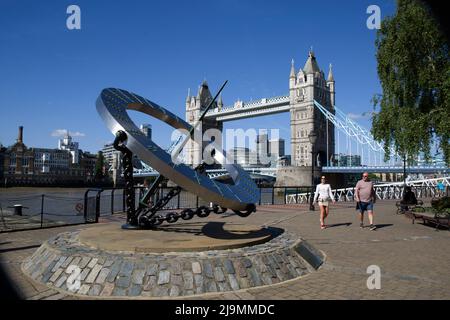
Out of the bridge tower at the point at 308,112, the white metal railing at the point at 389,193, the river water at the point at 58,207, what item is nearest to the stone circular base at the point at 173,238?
the river water at the point at 58,207

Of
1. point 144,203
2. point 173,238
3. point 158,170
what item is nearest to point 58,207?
point 144,203

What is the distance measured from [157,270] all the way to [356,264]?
3.33 m

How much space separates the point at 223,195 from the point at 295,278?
165 centimetres

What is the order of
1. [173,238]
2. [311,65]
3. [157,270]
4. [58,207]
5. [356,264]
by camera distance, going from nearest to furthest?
[157,270]
[356,264]
[173,238]
[58,207]
[311,65]

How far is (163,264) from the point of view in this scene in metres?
4.82

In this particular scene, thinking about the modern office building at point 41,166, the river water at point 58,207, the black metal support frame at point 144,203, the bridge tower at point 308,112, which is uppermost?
the bridge tower at point 308,112

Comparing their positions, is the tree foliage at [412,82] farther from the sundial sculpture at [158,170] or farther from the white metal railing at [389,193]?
the white metal railing at [389,193]

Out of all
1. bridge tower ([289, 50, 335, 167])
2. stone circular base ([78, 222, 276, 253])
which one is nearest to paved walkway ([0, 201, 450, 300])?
stone circular base ([78, 222, 276, 253])

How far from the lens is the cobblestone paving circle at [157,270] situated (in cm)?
462

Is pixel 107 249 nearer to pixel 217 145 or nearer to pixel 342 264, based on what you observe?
pixel 342 264

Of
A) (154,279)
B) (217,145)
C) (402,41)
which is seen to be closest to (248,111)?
(402,41)

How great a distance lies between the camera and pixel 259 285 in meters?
4.96

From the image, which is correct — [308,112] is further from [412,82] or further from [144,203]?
[144,203]

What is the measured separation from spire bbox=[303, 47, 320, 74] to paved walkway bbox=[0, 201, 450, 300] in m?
70.6
